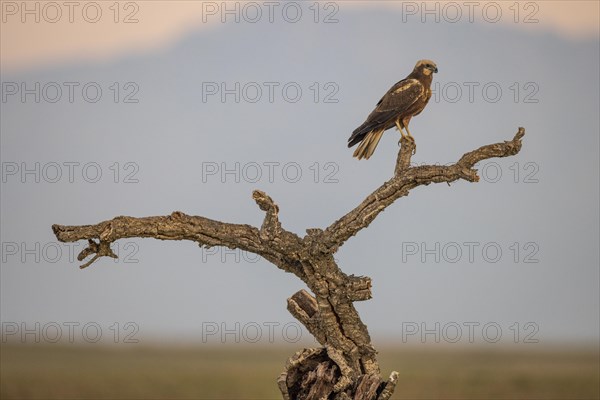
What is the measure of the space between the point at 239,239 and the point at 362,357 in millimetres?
1485

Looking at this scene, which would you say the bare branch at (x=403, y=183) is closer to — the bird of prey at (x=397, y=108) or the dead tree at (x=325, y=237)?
the dead tree at (x=325, y=237)

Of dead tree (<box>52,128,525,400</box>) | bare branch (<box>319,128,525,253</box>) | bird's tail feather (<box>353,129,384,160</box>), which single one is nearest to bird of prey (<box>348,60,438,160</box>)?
bird's tail feather (<box>353,129,384,160</box>)

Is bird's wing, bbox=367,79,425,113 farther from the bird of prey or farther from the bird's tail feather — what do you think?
the bird's tail feather

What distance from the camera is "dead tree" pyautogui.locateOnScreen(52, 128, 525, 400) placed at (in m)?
7.36

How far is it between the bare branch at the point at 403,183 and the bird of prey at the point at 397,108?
0.52 m

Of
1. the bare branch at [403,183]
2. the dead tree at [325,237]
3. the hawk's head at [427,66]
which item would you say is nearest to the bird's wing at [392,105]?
the hawk's head at [427,66]

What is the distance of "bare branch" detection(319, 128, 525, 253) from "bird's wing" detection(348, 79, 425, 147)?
629 mm

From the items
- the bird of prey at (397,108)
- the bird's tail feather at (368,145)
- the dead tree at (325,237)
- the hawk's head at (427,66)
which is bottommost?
the dead tree at (325,237)

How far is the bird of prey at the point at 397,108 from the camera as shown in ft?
25.9

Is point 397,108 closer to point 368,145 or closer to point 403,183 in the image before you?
point 368,145

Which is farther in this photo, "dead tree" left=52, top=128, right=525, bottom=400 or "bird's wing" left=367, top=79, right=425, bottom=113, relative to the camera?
"bird's wing" left=367, top=79, right=425, bottom=113

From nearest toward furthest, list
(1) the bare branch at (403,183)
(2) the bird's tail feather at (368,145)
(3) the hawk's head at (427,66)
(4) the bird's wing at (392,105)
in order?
1. (1) the bare branch at (403,183)
2. (4) the bird's wing at (392,105)
3. (2) the bird's tail feather at (368,145)
4. (3) the hawk's head at (427,66)

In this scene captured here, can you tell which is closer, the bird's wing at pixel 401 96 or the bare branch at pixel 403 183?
the bare branch at pixel 403 183

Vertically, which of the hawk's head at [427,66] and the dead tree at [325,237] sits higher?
the hawk's head at [427,66]
